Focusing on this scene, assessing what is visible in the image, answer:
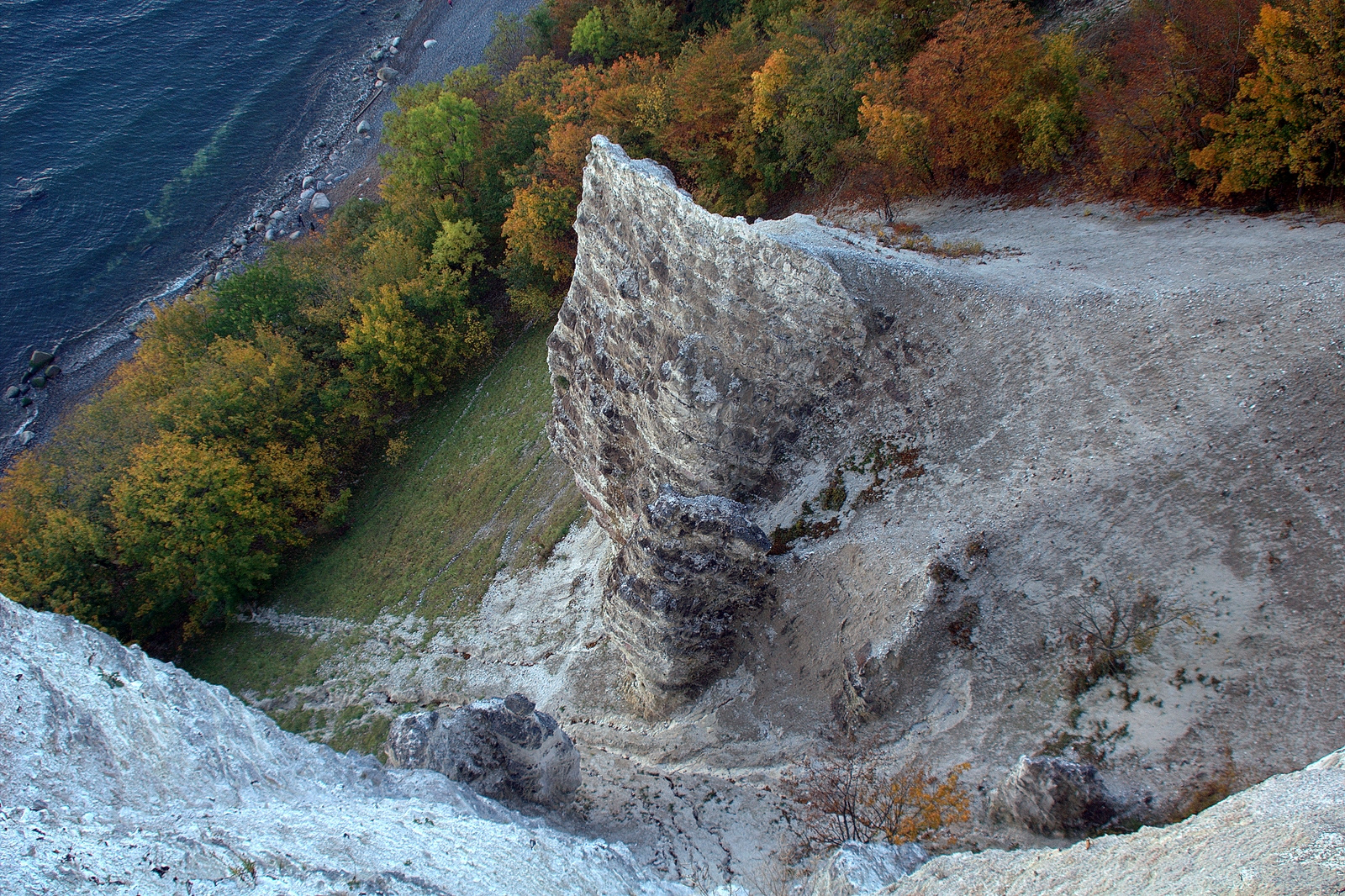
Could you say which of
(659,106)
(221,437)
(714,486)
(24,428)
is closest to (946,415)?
(714,486)

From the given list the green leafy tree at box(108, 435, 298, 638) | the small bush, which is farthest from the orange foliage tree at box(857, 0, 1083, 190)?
the green leafy tree at box(108, 435, 298, 638)

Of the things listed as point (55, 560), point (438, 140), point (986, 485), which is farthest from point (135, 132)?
point (986, 485)

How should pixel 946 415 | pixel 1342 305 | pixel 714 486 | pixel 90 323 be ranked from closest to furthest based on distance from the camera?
pixel 1342 305 < pixel 946 415 < pixel 714 486 < pixel 90 323

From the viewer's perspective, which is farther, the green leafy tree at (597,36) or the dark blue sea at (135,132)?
the dark blue sea at (135,132)

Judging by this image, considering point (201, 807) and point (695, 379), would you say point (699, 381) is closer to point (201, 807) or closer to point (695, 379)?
point (695, 379)

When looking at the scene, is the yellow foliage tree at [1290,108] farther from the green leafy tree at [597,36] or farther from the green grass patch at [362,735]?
the green leafy tree at [597,36]

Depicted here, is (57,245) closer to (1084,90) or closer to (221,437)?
(221,437)

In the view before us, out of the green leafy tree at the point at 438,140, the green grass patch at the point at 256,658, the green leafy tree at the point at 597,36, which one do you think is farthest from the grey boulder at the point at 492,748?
the green leafy tree at the point at 597,36
